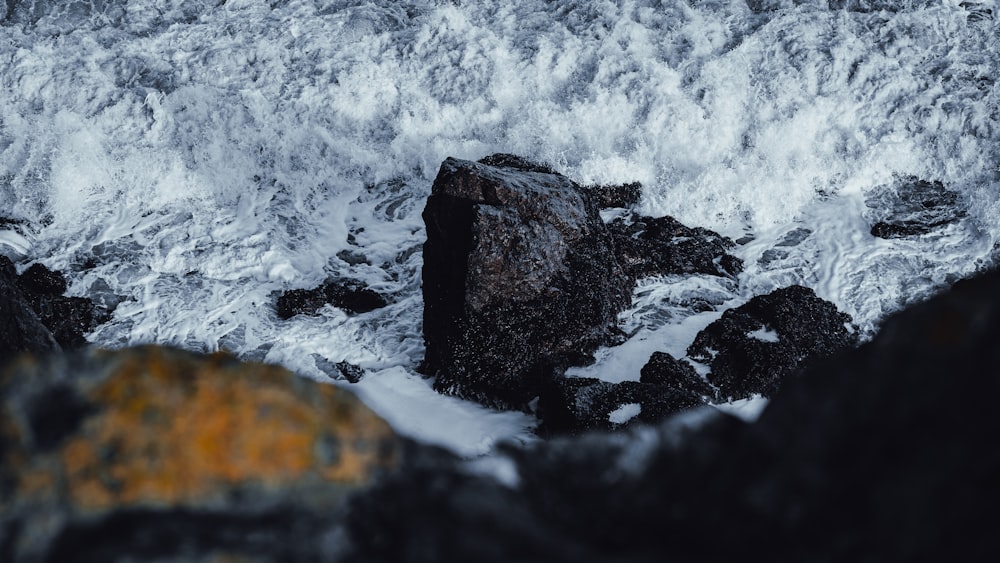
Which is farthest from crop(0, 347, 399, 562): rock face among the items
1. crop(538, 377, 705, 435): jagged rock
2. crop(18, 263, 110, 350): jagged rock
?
crop(18, 263, 110, 350): jagged rock

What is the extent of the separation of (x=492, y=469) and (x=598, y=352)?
203 inches

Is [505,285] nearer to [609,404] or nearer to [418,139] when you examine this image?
[609,404]

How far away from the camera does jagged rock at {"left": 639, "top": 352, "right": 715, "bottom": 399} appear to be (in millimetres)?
5723

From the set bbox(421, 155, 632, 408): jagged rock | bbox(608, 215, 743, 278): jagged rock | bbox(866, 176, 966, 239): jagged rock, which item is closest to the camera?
bbox(421, 155, 632, 408): jagged rock

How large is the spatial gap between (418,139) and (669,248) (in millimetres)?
3971

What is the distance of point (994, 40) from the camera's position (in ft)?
32.7

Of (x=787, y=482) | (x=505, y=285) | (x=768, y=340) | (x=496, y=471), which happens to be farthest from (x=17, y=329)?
(x=768, y=340)

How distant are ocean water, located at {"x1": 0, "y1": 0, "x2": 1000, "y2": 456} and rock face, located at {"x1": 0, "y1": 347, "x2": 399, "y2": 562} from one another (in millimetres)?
4821

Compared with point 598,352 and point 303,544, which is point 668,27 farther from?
point 303,544

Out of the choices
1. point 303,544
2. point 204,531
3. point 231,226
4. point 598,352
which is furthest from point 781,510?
point 231,226

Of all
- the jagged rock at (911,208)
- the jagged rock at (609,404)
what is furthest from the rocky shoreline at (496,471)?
the jagged rock at (911,208)

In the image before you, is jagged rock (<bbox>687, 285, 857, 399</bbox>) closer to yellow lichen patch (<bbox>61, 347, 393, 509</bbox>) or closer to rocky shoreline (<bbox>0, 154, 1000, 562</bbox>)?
rocky shoreline (<bbox>0, 154, 1000, 562</bbox>)

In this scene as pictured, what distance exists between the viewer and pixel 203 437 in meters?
1.22

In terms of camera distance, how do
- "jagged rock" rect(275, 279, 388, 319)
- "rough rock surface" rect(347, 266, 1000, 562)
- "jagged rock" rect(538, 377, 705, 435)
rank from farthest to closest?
"jagged rock" rect(275, 279, 388, 319) → "jagged rock" rect(538, 377, 705, 435) → "rough rock surface" rect(347, 266, 1000, 562)
